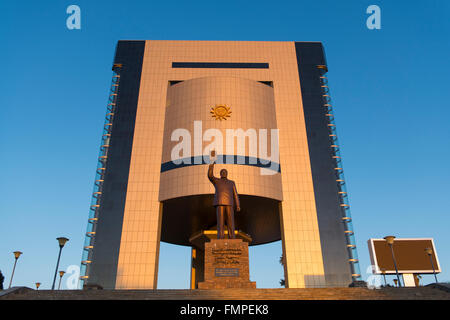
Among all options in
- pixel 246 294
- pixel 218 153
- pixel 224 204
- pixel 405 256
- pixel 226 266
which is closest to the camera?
pixel 246 294

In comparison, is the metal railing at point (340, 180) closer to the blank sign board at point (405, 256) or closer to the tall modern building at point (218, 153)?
the tall modern building at point (218, 153)

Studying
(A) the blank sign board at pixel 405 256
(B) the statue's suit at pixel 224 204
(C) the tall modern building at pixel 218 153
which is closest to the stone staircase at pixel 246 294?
(B) the statue's suit at pixel 224 204

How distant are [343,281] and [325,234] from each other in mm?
4313

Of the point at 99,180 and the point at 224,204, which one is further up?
the point at 99,180

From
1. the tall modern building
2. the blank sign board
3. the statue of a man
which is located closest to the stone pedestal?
the statue of a man

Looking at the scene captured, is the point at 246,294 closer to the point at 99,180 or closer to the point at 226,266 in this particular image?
the point at 226,266

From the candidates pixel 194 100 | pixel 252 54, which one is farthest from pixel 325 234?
pixel 252 54

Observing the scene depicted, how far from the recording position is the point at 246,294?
46.4ft

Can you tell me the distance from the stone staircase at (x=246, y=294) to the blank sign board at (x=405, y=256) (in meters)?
24.7

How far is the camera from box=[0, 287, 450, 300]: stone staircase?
14.4 m

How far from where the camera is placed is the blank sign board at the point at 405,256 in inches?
1519

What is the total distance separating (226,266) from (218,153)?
15.2 m

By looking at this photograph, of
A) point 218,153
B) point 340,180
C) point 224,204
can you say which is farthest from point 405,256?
point 224,204
